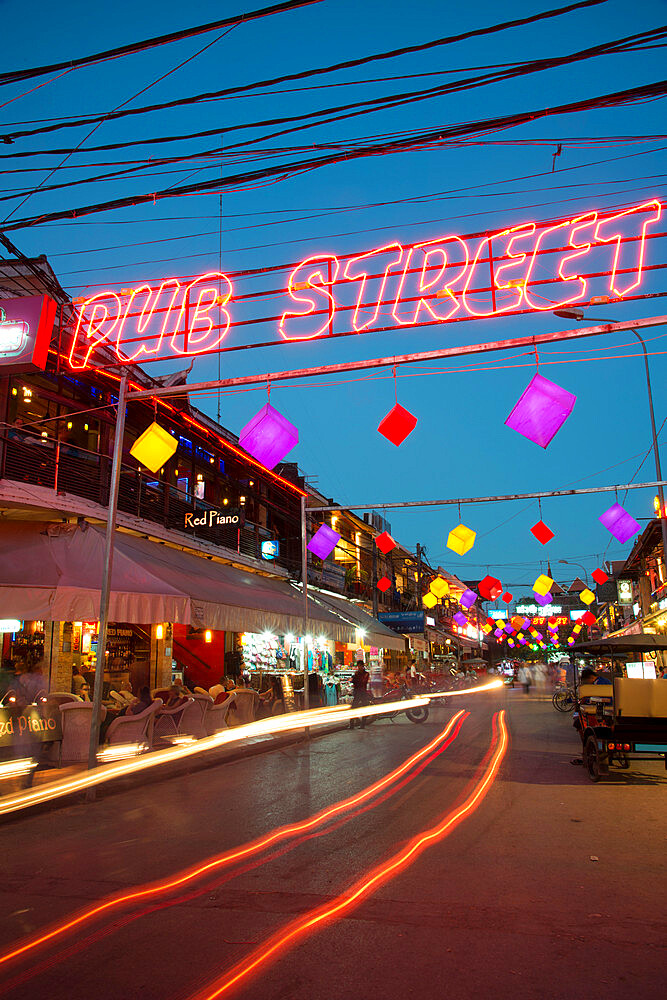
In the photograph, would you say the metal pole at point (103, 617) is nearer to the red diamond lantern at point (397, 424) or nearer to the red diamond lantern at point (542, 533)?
the red diamond lantern at point (397, 424)

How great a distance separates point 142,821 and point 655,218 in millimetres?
10659

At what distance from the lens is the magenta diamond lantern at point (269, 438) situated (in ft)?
36.5

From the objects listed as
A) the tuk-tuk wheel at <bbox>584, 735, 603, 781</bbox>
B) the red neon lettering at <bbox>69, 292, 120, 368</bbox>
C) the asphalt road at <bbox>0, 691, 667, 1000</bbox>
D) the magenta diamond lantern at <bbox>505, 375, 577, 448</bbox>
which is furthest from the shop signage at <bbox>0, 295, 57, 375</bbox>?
the tuk-tuk wheel at <bbox>584, 735, 603, 781</bbox>

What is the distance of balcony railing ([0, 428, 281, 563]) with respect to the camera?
1555 centimetres

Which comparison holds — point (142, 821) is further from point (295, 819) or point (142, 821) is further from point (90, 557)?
point (90, 557)

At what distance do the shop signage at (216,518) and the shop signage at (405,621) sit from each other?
2249 centimetres

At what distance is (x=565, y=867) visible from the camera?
6.20 m

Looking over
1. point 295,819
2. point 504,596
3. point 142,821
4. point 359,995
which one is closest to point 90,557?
point 142,821

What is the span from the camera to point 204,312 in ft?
39.1

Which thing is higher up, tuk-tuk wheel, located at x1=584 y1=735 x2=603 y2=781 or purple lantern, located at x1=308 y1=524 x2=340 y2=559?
purple lantern, located at x1=308 y1=524 x2=340 y2=559

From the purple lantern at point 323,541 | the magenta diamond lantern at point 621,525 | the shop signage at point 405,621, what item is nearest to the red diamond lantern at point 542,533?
the magenta diamond lantern at point 621,525

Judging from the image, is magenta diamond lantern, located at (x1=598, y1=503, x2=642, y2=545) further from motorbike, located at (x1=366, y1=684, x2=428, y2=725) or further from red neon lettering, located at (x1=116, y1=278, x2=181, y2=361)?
red neon lettering, located at (x1=116, y1=278, x2=181, y2=361)

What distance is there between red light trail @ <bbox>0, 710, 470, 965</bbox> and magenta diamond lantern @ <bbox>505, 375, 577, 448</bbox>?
5.78 meters

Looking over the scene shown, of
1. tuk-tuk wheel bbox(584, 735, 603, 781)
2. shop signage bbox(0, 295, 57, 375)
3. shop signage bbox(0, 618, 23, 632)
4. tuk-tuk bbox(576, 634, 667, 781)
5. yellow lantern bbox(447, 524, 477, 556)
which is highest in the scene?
shop signage bbox(0, 295, 57, 375)
